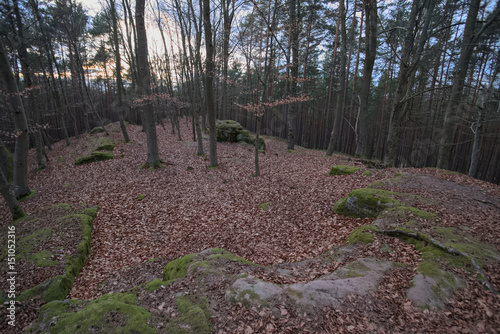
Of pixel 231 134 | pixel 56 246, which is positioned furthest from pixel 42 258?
pixel 231 134

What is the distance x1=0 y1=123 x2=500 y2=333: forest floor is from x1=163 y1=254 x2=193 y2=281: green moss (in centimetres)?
34

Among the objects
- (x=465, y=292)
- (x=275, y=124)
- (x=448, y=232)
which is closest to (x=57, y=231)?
(x=465, y=292)

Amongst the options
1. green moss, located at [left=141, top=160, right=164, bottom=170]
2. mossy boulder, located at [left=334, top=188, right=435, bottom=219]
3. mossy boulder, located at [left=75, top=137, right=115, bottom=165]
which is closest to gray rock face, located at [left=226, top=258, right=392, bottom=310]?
mossy boulder, located at [left=334, top=188, right=435, bottom=219]

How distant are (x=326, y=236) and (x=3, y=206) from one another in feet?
37.3

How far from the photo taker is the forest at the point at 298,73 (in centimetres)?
909

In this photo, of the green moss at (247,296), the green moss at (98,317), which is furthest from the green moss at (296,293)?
the green moss at (98,317)

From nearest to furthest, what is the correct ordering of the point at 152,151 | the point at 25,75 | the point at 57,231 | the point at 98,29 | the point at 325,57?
the point at 57,231, the point at 25,75, the point at 152,151, the point at 98,29, the point at 325,57

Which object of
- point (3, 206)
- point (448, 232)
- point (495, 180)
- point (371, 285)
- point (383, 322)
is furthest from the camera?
point (495, 180)

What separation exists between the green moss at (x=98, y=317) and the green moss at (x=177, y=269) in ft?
2.79

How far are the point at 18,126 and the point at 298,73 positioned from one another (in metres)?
16.9

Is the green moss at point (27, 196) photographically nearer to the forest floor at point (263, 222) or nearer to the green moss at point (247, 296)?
the forest floor at point (263, 222)

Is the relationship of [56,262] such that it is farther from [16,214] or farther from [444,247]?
[444,247]

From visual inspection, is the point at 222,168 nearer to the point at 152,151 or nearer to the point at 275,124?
the point at 152,151

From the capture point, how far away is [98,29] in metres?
21.6
